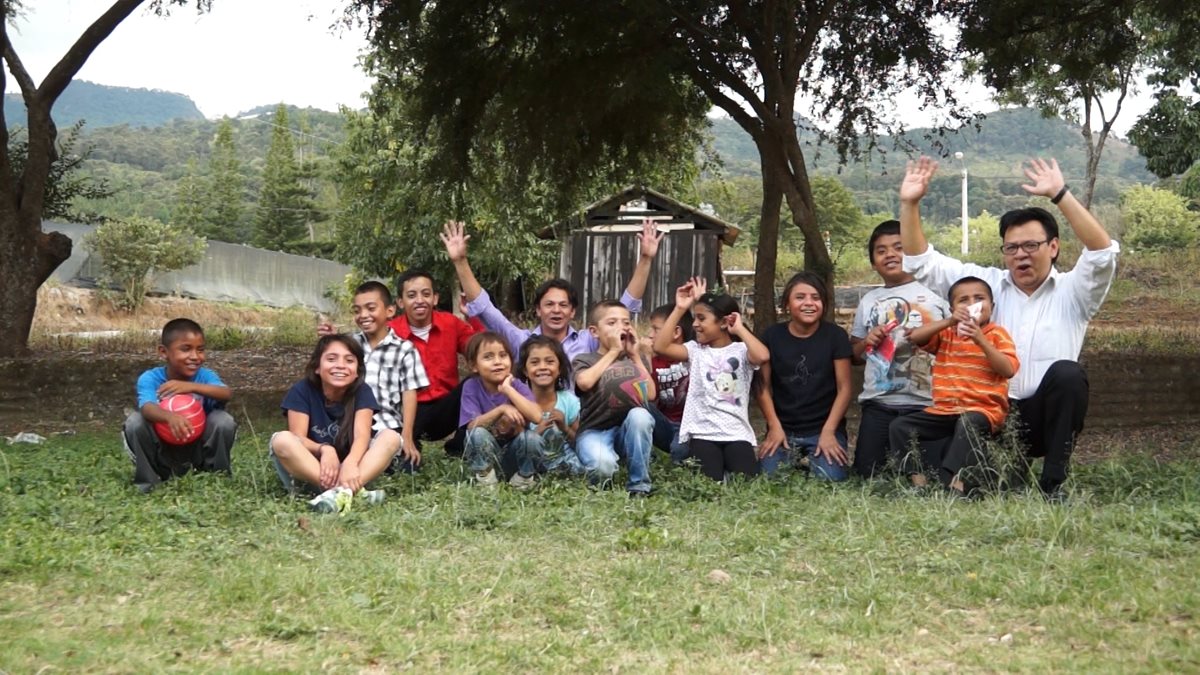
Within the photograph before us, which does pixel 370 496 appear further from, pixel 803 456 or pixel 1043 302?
pixel 1043 302

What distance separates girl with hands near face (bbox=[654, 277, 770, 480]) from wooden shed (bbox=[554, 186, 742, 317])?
54.6 ft

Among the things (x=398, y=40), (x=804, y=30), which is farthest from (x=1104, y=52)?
(x=398, y=40)

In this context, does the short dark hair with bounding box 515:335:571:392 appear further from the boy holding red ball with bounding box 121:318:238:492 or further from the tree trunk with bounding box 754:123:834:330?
the tree trunk with bounding box 754:123:834:330

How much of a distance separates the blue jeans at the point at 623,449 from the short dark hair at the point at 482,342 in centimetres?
69

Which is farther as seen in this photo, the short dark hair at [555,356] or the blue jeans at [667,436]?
the blue jeans at [667,436]

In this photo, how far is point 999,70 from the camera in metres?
11.4

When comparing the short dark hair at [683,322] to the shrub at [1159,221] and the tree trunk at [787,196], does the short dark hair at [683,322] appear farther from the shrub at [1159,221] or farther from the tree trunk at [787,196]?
the shrub at [1159,221]

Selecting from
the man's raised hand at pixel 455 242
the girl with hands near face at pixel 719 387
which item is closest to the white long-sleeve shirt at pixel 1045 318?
the girl with hands near face at pixel 719 387

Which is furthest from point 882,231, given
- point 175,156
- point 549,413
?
point 175,156

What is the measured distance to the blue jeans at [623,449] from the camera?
265 inches

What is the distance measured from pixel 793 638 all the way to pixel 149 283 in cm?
3060

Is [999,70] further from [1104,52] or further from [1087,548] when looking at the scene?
[1087,548]

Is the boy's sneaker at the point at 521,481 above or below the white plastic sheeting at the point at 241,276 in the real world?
below

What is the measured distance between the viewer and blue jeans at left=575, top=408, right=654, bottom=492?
6738mm
